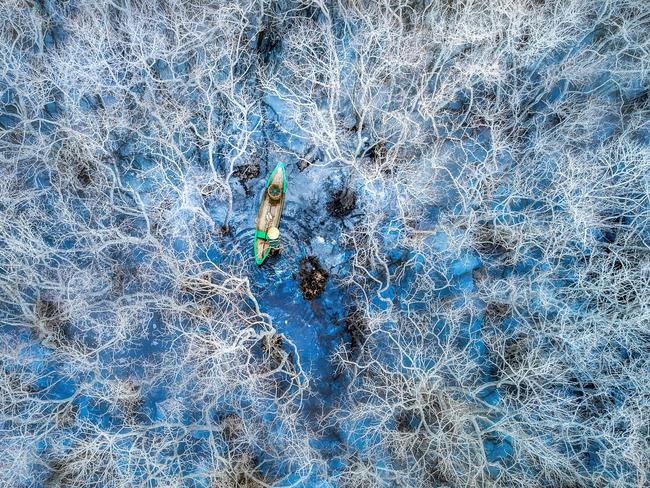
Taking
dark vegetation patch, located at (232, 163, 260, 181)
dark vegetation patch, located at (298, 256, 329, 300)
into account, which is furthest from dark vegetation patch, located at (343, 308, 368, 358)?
dark vegetation patch, located at (232, 163, 260, 181)

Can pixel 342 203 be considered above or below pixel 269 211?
above

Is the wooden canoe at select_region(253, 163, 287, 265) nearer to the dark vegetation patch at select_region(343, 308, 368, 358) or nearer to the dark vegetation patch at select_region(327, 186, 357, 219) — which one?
the dark vegetation patch at select_region(327, 186, 357, 219)

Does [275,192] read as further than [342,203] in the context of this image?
No

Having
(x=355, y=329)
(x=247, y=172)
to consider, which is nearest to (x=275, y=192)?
(x=247, y=172)

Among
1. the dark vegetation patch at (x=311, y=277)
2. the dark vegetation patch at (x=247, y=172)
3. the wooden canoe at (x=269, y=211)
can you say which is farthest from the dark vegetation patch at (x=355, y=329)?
the dark vegetation patch at (x=247, y=172)

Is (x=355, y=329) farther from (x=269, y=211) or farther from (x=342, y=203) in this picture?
(x=269, y=211)

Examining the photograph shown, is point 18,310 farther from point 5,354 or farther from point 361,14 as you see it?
point 361,14
